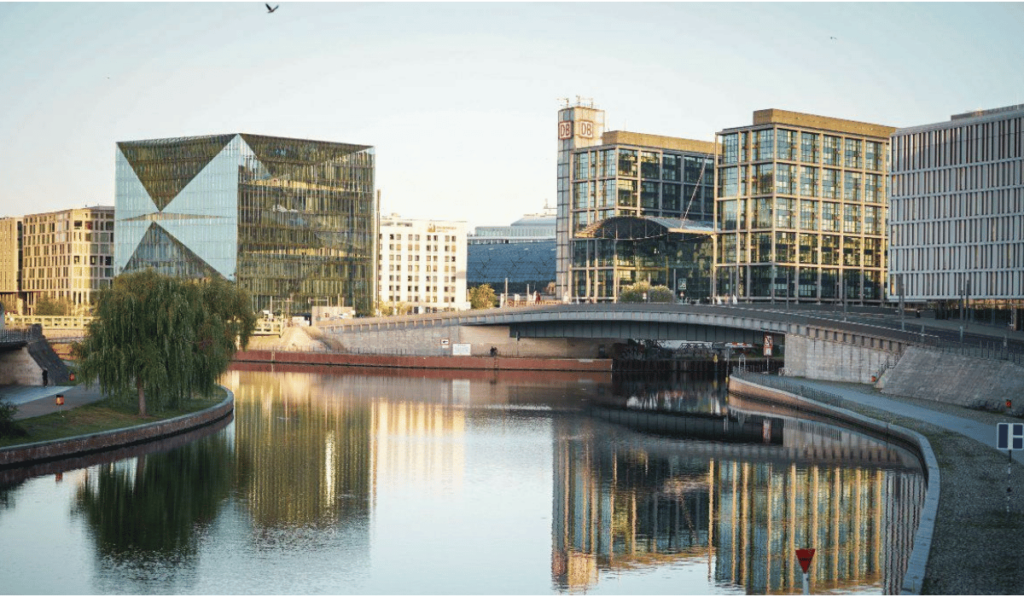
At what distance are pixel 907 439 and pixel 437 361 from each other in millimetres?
84995

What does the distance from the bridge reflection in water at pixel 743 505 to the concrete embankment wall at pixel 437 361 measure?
61.1 metres

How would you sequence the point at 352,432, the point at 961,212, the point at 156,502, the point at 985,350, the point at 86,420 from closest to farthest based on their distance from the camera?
1. the point at 156,502
2. the point at 86,420
3. the point at 352,432
4. the point at 985,350
5. the point at 961,212

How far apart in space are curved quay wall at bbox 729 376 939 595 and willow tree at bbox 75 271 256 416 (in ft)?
128

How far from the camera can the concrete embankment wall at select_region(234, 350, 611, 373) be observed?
14288 cm

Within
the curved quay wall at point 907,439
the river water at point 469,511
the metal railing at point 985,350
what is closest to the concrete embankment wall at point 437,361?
the curved quay wall at point 907,439

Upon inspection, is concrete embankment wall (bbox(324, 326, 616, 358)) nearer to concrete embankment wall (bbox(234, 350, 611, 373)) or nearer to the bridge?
the bridge

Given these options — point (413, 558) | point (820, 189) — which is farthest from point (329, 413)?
point (820, 189)

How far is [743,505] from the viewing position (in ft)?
170

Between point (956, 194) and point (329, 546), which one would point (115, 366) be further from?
point (956, 194)

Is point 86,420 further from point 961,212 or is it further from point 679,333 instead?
point 961,212

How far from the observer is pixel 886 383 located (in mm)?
93812

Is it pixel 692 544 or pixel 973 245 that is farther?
pixel 973 245

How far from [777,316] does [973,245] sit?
40951mm

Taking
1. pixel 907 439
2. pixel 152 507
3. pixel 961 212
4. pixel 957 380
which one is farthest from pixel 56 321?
pixel 907 439
